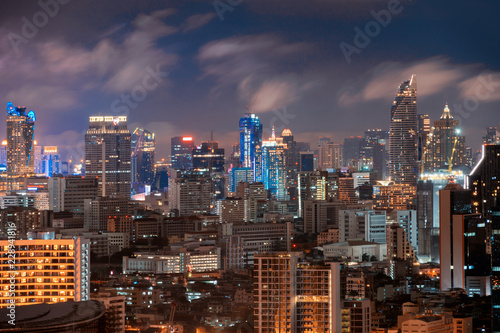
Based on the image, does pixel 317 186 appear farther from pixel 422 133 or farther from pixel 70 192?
pixel 70 192

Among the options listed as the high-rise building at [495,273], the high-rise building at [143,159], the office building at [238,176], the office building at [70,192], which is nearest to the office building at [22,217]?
the office building at [70,192]

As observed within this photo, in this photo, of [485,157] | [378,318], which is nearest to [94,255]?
[485,157]

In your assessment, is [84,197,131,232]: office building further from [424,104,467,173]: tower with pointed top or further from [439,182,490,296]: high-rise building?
[439,182,490,296]: high-rise building

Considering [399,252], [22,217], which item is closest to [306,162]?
[22,217]

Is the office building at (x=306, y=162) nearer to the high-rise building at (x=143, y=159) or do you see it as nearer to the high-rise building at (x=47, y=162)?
the high-rise building at (x=143, y=159)

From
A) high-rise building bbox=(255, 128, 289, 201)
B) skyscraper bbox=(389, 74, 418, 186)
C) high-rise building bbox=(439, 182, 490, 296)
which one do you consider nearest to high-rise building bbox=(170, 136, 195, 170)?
high-rise building bbox=(255, 128, 289, 201)

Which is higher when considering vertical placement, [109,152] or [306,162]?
[109,152]

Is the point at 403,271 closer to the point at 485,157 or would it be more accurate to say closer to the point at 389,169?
the point at 485,157
